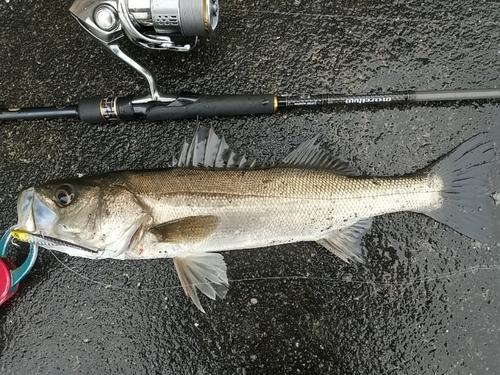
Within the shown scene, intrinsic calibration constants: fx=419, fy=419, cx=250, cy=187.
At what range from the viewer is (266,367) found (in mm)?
2658

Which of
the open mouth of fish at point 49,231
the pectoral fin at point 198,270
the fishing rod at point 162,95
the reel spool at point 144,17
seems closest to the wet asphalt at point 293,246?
the fishing rod at point 162,95

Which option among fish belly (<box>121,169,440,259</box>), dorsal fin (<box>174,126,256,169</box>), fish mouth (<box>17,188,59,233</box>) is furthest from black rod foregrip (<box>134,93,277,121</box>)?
fish mouth (<box>17,188,59,233</box>)

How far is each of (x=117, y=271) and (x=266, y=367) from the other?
1.14 meters

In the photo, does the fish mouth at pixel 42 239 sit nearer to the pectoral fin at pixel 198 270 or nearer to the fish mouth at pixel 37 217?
the fish mouth at pixel 37 217

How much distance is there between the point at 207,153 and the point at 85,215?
0.72m

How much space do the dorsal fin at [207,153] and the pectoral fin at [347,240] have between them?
71 cm

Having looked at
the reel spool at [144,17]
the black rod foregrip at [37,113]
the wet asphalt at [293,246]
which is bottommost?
the wet asphalt at [293,246]

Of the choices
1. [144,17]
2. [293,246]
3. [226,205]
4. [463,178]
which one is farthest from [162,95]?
[463,178]

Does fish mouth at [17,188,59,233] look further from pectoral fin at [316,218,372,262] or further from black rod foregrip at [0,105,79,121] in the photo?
pectoral fin at [316,218,372,262]

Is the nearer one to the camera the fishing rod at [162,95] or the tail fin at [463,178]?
the fishing rod at [162,95]

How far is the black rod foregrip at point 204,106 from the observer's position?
96.4 inches

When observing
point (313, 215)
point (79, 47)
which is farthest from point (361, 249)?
point (79, 47)

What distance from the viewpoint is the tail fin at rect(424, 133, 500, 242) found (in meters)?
2.39

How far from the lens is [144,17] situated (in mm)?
2221
